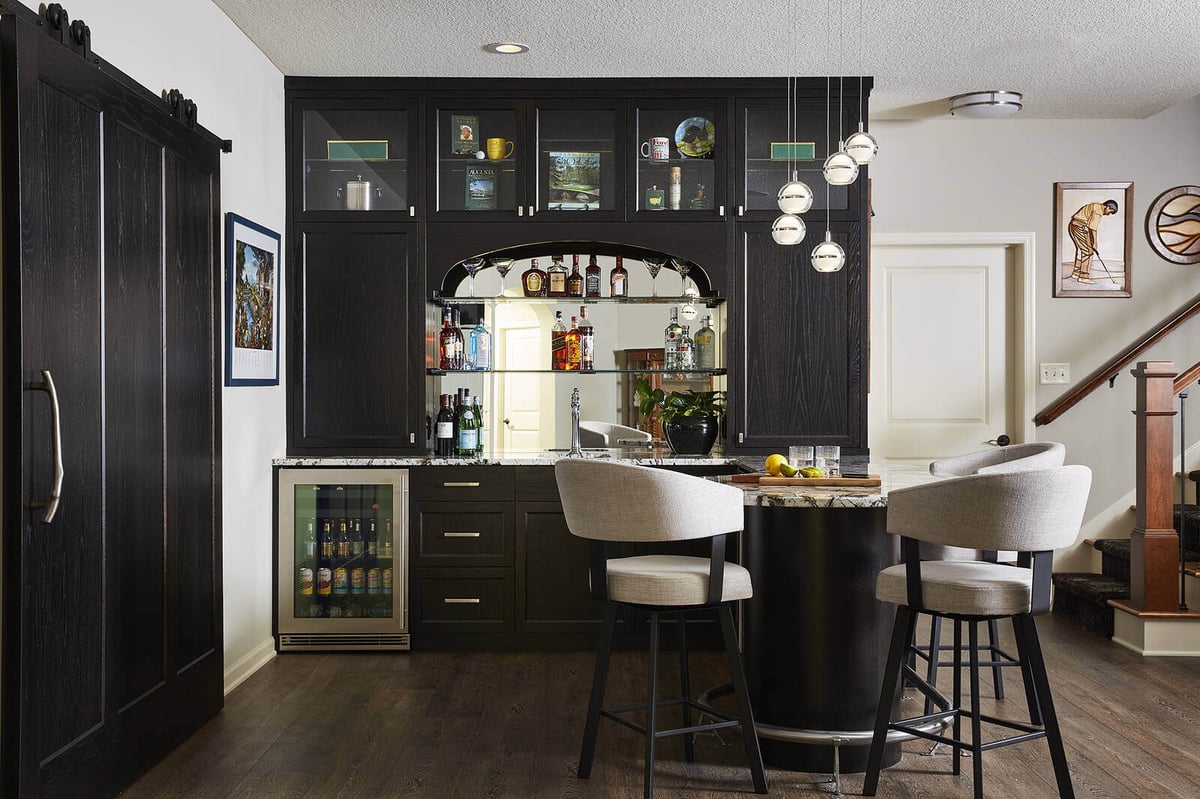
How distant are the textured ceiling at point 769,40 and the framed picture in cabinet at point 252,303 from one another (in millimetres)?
838

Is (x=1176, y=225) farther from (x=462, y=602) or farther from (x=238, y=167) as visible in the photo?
(x=238, y=167)

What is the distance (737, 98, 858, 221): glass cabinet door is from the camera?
4.80 meters

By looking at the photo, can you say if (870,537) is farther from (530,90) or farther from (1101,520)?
(1101,520)

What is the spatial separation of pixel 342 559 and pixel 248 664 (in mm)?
631

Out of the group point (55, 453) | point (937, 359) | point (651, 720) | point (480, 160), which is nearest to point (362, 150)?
point (480, 160)

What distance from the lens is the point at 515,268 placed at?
16.6 ft

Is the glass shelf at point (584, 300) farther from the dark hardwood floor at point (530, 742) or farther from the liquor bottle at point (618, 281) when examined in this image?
A: the dark hardwood floor at point (530, 742)

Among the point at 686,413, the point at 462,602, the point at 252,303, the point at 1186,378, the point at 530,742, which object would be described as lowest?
the point at 530,742

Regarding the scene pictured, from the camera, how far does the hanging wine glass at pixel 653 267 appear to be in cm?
500

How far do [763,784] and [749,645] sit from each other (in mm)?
422

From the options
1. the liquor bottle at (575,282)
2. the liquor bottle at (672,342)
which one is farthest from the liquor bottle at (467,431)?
the liquor bottle at (672,342)

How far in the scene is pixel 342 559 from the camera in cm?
461

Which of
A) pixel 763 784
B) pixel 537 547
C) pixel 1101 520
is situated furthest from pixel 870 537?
pixel 1101 520

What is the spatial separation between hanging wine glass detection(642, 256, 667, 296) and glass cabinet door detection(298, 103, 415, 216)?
1200mm
